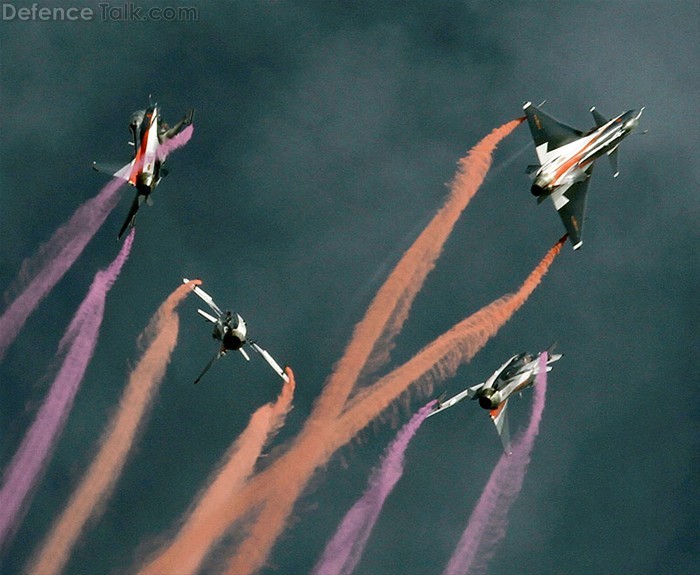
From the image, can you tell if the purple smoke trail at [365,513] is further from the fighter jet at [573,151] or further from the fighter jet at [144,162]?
the fighter jet at [144,162]

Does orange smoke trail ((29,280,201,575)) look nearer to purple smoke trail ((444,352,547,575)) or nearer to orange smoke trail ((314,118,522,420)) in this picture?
orange smoke trail ((314,118,522,420))

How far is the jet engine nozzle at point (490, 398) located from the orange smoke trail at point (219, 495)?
16.6 meters

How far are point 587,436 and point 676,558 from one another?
17.9 m

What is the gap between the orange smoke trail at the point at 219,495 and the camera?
132750 millimetres

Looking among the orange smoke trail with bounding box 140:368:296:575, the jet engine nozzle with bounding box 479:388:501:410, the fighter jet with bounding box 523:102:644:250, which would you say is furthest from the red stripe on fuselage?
the jet engine nozzle with bounding box 479:388:501:410

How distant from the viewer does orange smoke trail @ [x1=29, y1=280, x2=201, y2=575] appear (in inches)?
5285

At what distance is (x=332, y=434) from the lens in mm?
135750

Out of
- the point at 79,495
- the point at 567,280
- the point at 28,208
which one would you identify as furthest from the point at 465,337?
the point at 28,208

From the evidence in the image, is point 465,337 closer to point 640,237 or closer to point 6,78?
point 640,237

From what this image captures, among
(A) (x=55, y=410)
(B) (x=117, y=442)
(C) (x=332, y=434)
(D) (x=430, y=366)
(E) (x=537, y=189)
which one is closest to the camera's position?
(E) (x=537, y=189)

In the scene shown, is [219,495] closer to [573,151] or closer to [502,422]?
[502,422]

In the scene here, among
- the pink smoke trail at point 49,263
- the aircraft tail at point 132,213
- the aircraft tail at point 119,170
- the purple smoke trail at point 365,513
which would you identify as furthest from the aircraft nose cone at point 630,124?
the pink smoke trail at point 49,263

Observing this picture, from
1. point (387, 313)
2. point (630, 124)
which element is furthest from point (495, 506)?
point (630, 124)

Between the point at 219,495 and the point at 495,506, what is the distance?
25783mm
